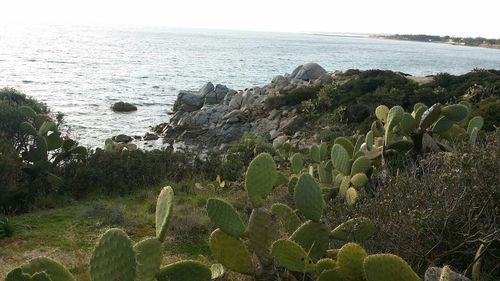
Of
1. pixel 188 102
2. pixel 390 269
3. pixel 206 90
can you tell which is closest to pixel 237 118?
pixel 188 102

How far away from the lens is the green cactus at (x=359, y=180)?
20.7ft

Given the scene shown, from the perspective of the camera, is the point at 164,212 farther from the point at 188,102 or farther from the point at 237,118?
the point at 188,102

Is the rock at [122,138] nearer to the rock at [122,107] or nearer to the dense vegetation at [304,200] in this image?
the dense vegetation at [304,200]

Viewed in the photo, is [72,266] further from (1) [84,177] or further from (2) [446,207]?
(1) [84,177]

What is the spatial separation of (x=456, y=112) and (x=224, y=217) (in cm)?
455

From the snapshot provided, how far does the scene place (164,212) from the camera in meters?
3.20

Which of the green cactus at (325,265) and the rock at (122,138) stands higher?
the green cactus at (325,265)

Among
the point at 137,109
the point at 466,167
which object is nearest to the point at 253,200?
the point at 466,167

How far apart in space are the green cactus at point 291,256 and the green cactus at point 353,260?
29cm

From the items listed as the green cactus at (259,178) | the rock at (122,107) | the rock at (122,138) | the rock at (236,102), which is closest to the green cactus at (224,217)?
the green cactus at (259,178)

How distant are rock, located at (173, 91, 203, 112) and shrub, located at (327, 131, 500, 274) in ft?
74.3

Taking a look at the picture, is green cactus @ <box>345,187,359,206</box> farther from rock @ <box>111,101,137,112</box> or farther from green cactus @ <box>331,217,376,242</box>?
rock @ <box>111,101,137,112</box>

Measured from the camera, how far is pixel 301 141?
16875 mm

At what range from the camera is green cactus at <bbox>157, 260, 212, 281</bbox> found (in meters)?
3.34
